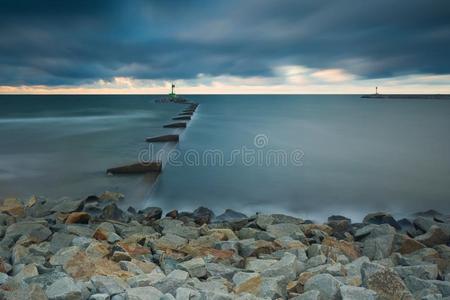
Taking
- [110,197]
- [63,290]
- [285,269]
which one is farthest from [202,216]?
[63,290]

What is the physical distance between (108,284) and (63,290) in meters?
0.27

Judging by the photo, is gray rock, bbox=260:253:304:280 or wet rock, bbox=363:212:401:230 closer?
gray rock, bbox=260:253:304:280

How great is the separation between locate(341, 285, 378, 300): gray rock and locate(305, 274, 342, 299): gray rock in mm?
58

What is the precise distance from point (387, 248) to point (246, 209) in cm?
292

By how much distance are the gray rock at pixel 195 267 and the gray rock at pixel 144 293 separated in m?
0.57

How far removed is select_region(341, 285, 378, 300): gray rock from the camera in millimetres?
2492

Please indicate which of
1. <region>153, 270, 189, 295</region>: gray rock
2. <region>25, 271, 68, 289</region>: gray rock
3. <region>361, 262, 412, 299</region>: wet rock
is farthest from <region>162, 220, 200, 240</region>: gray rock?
<region>361, 262, 412, 299</region>: wet rock

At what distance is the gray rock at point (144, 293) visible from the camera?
2410mm

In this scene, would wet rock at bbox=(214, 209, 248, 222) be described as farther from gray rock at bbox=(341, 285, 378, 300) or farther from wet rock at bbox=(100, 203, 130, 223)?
gray rock at bbox=(341, 285, 378, 300)

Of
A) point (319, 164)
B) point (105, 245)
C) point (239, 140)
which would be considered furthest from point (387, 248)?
point (239, 140)

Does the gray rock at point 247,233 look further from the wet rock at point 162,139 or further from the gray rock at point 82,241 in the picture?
the wet rock at point 162,139

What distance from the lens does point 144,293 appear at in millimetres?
2461

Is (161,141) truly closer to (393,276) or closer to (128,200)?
(128,200)

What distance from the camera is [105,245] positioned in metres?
3.51
